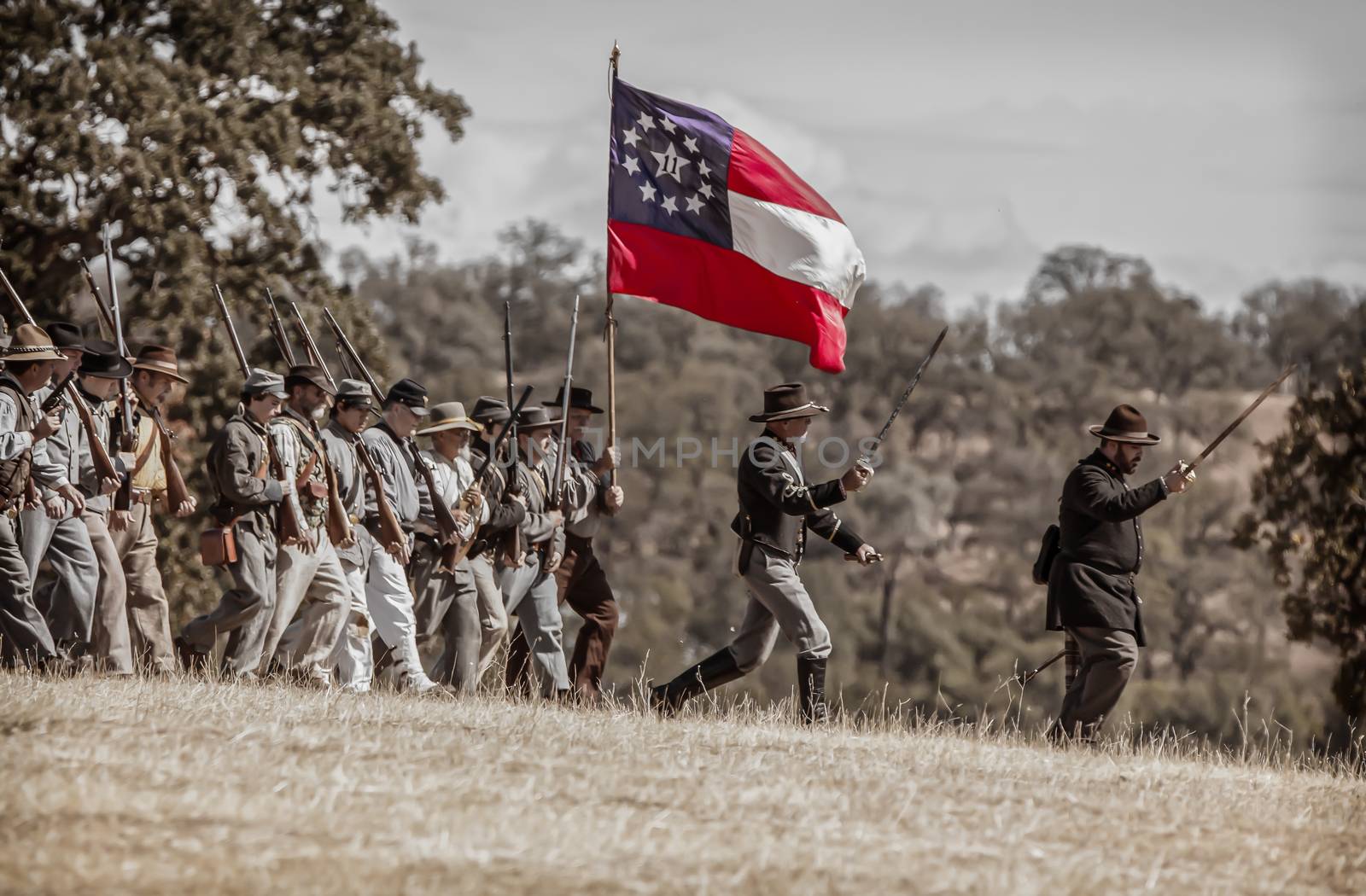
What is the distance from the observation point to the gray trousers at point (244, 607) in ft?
35.1

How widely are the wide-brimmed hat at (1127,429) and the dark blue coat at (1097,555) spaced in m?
0.16

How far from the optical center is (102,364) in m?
10.7

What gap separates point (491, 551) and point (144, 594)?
2.32 m

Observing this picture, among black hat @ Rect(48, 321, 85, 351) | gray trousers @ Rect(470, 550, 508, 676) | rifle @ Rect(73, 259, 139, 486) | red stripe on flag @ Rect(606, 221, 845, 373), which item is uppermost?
red stripe on flag @ Rect(606, 221, 845, 373)

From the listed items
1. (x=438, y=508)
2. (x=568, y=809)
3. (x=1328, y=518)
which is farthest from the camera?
(x=1328, y=518)

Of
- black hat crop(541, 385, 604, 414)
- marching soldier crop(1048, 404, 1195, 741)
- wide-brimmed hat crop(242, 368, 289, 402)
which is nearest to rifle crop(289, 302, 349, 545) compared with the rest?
wide-brimmed hat crop(242, 368, 289, 402)

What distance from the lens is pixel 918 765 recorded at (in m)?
8.73

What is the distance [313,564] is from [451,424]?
1.63 metres

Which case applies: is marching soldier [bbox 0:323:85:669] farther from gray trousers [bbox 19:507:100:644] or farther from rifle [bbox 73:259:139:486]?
rifle [bbox 73:259:139:486]

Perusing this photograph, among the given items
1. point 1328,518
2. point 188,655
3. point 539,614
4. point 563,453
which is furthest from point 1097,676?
point 1328,518

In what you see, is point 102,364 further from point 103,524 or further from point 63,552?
point 63,552

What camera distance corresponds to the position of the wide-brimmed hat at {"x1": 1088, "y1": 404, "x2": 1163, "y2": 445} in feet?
33.9

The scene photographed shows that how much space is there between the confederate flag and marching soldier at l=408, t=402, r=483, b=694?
5.51 ft

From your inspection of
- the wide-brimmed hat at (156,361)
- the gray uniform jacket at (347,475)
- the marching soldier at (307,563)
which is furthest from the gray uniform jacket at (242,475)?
the wide-brimmed hat at (156,361)
